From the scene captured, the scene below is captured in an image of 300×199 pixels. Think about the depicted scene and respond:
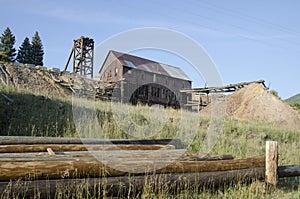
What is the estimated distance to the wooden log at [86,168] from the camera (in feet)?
12.5

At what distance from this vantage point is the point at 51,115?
10.0m

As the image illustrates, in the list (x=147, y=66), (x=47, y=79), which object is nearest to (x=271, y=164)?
(x=47, y=79)

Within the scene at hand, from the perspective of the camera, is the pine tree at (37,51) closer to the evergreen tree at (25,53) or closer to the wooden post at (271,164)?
the evergreen tree at (25,53)

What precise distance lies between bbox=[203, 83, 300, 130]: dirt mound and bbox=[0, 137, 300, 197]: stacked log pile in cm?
1560

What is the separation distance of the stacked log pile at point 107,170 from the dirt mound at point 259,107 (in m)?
15.6

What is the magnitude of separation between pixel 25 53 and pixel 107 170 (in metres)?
54.1

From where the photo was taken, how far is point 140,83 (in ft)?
97.3

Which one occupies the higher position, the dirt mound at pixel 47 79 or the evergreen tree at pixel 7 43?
the evergreen tree at pixel 7 43

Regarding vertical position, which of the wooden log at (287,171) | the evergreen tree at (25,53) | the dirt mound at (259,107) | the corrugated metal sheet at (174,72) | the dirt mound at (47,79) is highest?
the evergreen tree at (25,53)

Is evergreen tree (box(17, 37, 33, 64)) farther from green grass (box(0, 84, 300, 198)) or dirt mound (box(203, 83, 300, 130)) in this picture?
green grass (box(0, 84, 300, 198))

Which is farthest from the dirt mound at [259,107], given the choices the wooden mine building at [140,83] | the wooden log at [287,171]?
the wooden log at [287,171]

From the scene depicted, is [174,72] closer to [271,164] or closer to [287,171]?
[287,171]

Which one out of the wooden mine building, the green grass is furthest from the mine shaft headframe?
the green grass

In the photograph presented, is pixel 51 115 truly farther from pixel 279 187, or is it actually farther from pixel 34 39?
pixel 34 39
